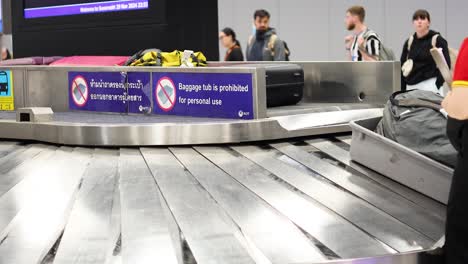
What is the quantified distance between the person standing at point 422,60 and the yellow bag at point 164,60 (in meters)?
3.16

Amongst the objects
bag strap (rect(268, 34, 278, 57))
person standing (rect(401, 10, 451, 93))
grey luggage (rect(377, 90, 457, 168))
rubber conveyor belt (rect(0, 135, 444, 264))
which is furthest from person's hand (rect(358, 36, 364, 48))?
grey luggage (rect(377, 90, 457, 168))

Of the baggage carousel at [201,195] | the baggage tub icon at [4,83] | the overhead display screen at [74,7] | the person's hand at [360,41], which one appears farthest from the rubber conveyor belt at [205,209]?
the person's hand at [360,41]

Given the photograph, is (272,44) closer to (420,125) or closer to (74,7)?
(74,7)

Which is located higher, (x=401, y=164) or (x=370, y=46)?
(x=370, y=46)

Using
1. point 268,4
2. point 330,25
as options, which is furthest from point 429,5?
point 268,4

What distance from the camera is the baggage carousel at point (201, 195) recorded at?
2.05 m

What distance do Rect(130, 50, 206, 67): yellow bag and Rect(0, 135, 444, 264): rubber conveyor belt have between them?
937mm

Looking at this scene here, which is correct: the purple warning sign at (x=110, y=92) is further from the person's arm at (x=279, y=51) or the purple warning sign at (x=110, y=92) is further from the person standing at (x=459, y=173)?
the person's arm at (x=279, y=51)

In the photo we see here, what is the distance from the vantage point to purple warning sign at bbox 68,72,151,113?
4.15 metres

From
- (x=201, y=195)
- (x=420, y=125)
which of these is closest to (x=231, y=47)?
(x=420, y=125)

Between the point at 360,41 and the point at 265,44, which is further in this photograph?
the point at 265,44

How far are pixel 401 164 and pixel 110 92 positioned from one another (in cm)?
209

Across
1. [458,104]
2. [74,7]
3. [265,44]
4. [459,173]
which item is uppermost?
[74,7]

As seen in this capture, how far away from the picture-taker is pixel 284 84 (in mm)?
4402
